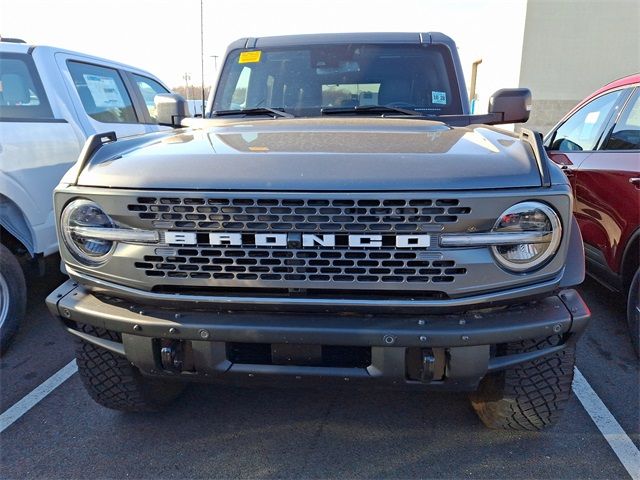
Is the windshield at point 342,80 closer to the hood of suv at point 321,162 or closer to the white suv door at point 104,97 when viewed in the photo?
the hood of suv at point 321,162

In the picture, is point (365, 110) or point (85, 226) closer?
point (85, 226)

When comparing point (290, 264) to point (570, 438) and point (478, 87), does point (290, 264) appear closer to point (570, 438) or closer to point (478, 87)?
point (570, 438)

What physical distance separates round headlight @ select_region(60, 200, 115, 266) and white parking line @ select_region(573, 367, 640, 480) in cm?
249

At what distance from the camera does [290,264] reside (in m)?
1.94

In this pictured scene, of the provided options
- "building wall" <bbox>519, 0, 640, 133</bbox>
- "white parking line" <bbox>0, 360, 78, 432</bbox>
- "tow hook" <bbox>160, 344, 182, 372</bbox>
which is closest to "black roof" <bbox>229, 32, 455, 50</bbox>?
"tow hook" <bbox>160, 344, 182, 372</bbox>

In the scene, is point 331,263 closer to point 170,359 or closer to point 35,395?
point 170,359

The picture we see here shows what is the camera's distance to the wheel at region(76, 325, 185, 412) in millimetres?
2412

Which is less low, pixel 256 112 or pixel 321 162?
pixel 256 112

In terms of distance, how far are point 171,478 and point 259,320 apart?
0.92 metres

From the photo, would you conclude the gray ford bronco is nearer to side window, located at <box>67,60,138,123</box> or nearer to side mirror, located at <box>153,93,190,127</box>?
side mirror, located at <box>153,93,190,127</box>

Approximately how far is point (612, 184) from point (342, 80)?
1963 mm

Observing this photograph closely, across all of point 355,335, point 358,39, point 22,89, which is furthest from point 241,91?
point 355,335

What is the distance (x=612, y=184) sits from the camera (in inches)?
137

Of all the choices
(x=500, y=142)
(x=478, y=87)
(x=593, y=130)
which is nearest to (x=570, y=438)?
(x=500, y=142)
